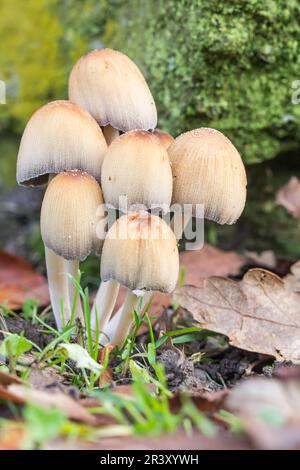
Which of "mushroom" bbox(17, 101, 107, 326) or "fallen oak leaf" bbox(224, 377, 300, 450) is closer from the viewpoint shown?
"fallen oak leaf" bbox(224, 377, 300, 450)

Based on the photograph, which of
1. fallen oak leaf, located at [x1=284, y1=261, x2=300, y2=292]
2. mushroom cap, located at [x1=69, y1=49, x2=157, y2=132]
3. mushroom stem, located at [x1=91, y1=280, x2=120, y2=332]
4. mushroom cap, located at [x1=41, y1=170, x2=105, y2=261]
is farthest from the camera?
fallen oak leaf, located at [x1=284, y1=261, x2=300, y2=292]

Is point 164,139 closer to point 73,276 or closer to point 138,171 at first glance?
point 138,171

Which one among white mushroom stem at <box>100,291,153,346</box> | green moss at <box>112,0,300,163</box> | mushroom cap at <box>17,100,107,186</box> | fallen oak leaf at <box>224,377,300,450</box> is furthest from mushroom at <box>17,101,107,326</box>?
fallen oak leaf at <box>224,377,300,450</box>

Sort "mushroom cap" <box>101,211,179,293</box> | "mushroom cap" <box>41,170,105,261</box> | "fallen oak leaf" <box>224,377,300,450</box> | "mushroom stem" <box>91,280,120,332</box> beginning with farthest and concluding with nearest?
"mushroom stem" <box>91,280,120,332</box>
"mushroom cap" <box>41,170,105,261</box>
"mushroom cap" <box>101,211,179,293</box>
"fallen oak leaf" <box>224,377,300,450</box>

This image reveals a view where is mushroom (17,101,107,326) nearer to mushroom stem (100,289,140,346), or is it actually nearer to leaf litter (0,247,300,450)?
mushroom stem (100,289,140,346)

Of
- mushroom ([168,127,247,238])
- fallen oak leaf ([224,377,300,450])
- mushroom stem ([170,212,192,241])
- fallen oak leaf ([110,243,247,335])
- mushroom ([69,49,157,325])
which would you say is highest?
mushroom ([69,49,157,325])

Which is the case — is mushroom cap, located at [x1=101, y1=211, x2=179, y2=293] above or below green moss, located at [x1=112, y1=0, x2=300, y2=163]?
below
